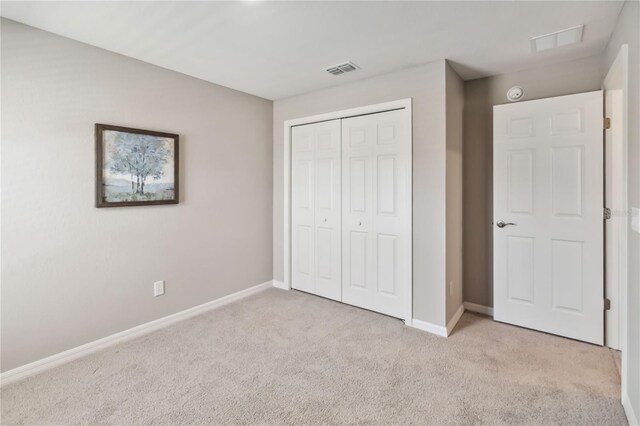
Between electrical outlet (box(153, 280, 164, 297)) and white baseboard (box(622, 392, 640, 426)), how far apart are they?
10.9 feet

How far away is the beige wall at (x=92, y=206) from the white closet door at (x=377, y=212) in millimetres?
1266

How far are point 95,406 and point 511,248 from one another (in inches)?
130

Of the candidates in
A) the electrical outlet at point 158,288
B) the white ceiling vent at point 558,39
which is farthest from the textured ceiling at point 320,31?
the electrical outlet at point 158,288

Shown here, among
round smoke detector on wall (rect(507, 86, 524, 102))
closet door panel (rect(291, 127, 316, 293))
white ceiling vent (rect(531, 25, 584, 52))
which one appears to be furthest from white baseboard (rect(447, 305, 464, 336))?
white ceiling vent (rect(531, 25, 584, 52))

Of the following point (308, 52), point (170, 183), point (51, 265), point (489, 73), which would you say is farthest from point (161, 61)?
point (489, 73)

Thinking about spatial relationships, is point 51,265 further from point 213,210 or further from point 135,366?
point 213,210

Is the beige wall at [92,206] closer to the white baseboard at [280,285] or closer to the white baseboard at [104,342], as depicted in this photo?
the white baseboard at [104,342]

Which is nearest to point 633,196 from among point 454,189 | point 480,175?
point 454,189

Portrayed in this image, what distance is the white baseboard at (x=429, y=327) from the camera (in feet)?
8.99

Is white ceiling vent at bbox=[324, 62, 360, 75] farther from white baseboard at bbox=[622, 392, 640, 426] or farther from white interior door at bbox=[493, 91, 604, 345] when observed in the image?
white baseboard at bbox=[622, 392, 640, 426]

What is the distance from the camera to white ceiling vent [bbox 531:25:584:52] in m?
2.23

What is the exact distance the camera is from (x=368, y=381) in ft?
6.86

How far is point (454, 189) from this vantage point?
297 centimetres

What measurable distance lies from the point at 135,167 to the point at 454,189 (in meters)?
2.82
